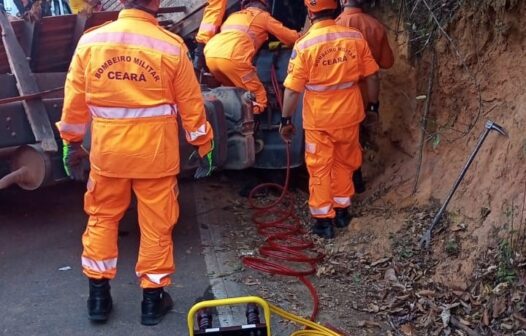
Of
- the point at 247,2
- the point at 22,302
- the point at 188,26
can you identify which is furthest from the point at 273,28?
the point at 22,302

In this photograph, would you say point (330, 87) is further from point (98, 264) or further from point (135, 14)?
point (98, 264)

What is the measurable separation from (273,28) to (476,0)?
2002 millimetres

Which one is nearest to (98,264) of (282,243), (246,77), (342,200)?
(282,243)

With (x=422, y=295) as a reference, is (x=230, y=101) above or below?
above

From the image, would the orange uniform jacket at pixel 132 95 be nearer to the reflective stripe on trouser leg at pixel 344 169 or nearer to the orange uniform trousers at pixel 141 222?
the orange uniform trousers at pixel 141 222

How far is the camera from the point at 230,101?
5.59 m

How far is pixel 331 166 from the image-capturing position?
17.6 ft

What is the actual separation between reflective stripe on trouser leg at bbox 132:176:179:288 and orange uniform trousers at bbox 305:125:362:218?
1.62 meters

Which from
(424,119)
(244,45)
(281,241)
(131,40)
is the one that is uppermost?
(131,40)

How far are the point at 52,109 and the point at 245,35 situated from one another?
1.95 metres

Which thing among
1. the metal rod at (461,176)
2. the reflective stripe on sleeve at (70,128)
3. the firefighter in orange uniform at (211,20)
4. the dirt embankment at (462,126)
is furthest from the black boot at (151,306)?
the firefighter in orange uniform at (211,20)

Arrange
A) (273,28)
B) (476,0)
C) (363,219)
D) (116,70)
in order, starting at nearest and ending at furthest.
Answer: (116,70)
(476,0)
(363,219)
(273,28)

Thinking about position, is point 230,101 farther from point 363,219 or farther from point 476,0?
point 476,0

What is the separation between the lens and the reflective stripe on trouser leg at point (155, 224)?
3.92 metres
